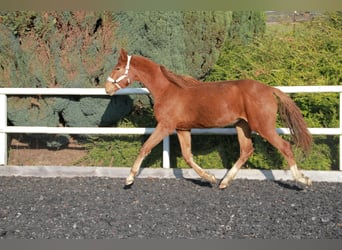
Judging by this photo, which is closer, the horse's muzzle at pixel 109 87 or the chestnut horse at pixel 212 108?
the chestnut horse at pixel 212 108

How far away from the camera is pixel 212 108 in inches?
262

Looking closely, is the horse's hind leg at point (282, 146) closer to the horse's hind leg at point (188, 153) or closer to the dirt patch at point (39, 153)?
the horse's hind leg at point (188, 153)

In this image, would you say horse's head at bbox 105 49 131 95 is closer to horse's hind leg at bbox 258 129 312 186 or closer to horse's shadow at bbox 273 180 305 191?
horse's hind leg at bbox 258 129 312 186

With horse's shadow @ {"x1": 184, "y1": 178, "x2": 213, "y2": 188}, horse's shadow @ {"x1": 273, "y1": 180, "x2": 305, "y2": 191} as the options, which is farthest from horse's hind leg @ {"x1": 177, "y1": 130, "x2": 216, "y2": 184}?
horse's shadow @ {"x1": 273, "y1": 180, "x2": 305, "y2": 191}

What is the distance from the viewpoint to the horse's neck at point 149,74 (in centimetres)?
705

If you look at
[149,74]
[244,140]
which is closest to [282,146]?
[244,140]

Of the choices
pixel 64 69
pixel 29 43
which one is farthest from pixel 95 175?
pixel 29 43

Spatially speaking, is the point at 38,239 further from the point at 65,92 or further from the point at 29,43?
the point at 29,43

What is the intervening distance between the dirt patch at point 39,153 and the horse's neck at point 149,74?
2036 mm

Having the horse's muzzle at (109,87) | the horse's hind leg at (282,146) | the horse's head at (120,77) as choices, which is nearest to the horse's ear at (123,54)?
the horse's head at (120,77)

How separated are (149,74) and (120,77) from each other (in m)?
0.39

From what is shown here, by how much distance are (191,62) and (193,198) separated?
2.91 m

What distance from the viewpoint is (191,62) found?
842cm

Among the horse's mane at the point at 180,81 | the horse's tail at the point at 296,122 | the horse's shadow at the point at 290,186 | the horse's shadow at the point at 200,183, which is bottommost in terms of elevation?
the horse's shadow at the point at 200,183
